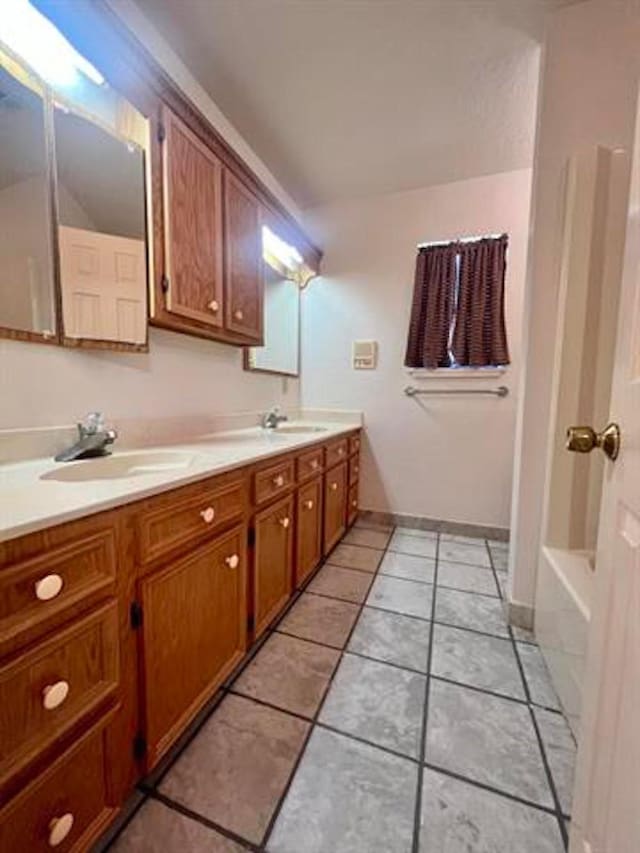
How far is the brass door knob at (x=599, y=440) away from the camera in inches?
26.5

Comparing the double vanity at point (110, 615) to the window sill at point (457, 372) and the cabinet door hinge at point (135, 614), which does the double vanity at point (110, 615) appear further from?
the window sill at point (457, 372)

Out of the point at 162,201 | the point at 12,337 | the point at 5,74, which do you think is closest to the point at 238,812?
the point at 12,337

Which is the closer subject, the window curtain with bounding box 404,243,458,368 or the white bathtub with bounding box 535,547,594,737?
the white bathtub with bounding box 535,547,594,737

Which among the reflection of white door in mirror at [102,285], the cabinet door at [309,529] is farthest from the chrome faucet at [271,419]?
the reflection of white door in mirror at [102,285]

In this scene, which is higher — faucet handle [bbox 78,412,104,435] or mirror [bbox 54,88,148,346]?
mirror [bbox 54,88,148,346]

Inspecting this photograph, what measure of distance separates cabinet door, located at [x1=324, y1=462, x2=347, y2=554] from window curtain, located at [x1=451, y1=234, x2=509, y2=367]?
45.3 inches

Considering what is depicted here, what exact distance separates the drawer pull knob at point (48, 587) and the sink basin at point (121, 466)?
35cm

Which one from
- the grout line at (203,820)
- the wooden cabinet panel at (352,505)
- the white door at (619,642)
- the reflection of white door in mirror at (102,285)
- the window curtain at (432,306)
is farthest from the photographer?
the wooden cabinet panel at (352,505)

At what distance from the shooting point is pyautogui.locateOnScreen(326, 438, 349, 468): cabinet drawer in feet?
7.20

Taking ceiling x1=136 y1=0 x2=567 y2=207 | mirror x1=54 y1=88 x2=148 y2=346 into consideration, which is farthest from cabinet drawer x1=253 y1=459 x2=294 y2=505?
ceiling x1=136 y1=0 x2=567 y2=207

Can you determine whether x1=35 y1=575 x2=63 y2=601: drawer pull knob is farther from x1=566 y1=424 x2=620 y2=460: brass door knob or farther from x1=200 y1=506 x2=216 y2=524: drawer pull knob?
x1=566 y1=424 x2=620 y2=460: brass door knob

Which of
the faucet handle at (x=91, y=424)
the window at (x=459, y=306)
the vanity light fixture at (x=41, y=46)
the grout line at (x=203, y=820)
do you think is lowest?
the grout line at (x=203, y=820)

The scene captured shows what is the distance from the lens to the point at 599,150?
1.37 meters

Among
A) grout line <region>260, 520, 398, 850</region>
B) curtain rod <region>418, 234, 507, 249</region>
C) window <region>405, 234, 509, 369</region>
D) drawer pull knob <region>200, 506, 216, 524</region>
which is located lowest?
grout line <region>260, 520, 398, 850</region>
